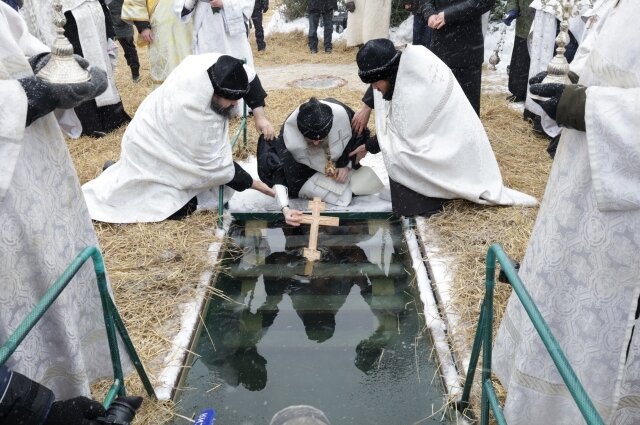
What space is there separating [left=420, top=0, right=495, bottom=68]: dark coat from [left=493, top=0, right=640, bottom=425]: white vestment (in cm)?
331

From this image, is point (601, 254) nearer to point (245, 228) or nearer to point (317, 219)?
point (317, 219)

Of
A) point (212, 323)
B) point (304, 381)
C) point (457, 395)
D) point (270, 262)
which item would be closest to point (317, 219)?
point (270, 262)

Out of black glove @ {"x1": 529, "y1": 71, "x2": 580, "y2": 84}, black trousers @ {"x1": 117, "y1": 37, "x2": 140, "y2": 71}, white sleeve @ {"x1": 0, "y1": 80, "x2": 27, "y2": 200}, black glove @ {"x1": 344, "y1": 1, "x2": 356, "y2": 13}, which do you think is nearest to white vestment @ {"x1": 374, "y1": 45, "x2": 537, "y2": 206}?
black glove @ {"x1": 529, "y1": 71, "x2": 580, "y2": 84}

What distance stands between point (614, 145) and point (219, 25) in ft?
16.7

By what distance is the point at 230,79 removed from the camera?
3625mm

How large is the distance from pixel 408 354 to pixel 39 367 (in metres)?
1.64

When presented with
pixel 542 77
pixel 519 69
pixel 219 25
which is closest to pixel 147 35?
pixel 219 25

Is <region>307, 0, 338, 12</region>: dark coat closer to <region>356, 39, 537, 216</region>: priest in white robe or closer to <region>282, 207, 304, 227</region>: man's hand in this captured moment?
<region>356, 39, 537, 216</region>: priest in white robe

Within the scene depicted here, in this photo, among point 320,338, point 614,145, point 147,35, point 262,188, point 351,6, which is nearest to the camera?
point 614,145

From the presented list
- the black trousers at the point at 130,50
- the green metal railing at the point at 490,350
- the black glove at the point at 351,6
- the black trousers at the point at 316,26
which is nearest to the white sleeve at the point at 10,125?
the green metal railing at the point at 490,350

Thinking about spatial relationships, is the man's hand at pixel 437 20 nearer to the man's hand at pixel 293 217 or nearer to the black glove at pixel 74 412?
the man's hand at pixel 293 217

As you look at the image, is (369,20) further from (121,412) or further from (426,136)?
(121,412)

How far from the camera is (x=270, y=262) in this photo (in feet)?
12.1

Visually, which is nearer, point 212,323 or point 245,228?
point 212,323
